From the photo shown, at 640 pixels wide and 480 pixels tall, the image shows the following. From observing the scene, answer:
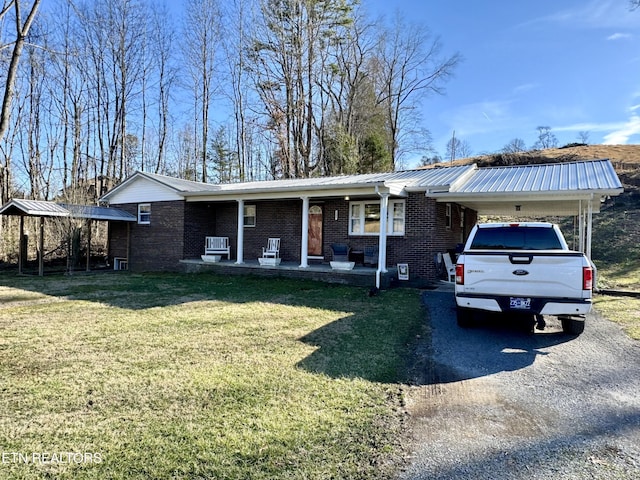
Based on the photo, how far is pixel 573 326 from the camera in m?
6.19

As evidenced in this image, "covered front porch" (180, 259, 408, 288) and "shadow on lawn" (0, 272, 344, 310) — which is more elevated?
"covered front porch" (180, 259, 408, 288)

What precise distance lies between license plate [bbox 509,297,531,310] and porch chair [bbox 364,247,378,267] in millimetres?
6915

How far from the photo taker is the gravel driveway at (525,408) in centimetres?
267

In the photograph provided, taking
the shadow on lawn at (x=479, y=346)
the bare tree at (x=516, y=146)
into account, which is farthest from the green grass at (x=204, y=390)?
the bare tree at (x=516, y=146)

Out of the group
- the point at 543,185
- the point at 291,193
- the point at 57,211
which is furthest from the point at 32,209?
the point at 543,185

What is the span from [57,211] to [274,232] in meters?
7.98

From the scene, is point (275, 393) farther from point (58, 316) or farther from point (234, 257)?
point (234, 257)

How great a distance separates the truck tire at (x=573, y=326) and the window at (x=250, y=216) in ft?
37.7

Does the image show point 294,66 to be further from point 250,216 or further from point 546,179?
point 546,179

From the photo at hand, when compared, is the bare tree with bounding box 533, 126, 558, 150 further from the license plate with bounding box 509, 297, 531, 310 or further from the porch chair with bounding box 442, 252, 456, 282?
the license plate with bounding box 509, 297, 531, 310

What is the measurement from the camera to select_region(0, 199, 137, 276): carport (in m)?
13.5

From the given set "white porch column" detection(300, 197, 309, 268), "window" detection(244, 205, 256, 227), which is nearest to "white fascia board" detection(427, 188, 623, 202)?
"white porch column" detection(300, 197, 309, 268)

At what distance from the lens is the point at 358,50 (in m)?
28.7

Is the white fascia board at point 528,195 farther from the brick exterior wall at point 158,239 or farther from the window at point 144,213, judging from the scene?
the window at point 144,213
